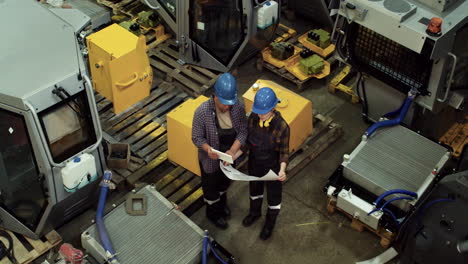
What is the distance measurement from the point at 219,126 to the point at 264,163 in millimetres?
520

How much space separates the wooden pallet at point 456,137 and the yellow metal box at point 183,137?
2857 millimetres

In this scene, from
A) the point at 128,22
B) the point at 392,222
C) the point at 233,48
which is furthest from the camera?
the point at 128,22

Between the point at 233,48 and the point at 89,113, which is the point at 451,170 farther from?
the point at 89,113

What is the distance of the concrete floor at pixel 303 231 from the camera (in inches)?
225

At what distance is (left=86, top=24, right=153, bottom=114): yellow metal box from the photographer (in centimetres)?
654

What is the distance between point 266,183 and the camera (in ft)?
17.8

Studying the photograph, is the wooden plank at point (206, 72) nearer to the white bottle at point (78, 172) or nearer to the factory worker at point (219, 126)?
the factory worker at point (219, 126)

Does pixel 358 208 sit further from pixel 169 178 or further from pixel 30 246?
pixel 30 246

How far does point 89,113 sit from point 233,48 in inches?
109

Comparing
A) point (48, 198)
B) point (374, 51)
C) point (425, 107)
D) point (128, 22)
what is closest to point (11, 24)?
point (48, 198)

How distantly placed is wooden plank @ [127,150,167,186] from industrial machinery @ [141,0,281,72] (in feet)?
5.36

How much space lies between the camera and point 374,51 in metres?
6.32

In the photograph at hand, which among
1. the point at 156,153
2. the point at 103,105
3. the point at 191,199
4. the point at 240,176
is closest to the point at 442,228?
the point at 240,176

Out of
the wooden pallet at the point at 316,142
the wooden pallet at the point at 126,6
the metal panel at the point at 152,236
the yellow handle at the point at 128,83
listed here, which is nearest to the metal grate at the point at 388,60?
the wooden pallet at the point at 316,142
